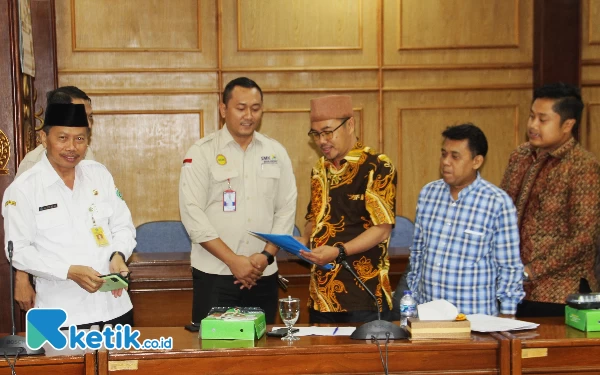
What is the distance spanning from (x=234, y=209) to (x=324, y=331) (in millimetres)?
1052

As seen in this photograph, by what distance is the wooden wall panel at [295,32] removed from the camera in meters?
5.29

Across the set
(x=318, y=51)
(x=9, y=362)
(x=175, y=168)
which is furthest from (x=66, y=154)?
(x=318, y=51)

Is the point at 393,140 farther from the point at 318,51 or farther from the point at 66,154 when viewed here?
the point at 66,154

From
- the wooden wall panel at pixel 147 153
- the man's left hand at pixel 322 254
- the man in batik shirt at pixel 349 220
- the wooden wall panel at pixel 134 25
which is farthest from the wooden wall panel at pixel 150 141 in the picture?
the man's left hand at pixel 322 254

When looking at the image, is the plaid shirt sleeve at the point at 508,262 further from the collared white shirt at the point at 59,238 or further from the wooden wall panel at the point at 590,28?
the wooden wall panel at the point at 590,28

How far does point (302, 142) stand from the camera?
212 inches

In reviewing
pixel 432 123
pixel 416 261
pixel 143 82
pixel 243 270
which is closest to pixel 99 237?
pixel 243 270

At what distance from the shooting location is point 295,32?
532 cm

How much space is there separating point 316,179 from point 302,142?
83.5 inches

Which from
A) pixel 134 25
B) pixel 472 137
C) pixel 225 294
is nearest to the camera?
pixel 472 137

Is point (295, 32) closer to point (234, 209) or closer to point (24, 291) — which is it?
point (234, 209)

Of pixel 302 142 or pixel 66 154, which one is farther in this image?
pixel 302 142

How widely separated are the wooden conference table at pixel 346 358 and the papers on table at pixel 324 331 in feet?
0.26

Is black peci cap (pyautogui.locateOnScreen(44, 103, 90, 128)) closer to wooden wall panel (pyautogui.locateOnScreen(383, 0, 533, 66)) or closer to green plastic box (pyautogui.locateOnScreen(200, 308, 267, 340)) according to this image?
green plastic box (pyautogui.locateOnScreen(200, 308, 267, 340))
